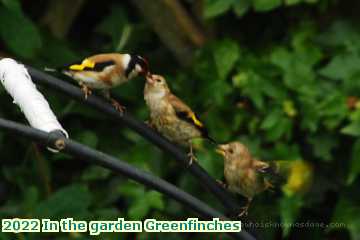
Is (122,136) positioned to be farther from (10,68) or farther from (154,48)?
(10,68)

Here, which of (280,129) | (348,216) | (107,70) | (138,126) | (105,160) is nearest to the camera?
(105,160)

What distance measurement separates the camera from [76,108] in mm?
4055

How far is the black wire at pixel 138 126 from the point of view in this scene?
2.17 meters

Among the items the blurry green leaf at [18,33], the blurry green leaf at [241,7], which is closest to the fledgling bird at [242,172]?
the blurry green leaf at [241,7]

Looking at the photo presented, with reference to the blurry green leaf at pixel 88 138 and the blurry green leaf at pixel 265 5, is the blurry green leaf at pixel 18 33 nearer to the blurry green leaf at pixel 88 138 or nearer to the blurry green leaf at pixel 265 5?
the blurry green leaf at pixel 88 138

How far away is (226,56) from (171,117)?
117 cm

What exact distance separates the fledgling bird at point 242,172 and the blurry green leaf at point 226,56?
93cm

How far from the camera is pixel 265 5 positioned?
3693 mm

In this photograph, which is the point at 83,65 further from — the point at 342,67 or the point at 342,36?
the point at 342,36

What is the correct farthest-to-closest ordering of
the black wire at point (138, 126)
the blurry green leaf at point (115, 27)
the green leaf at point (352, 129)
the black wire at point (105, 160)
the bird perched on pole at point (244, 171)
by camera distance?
1. the blurry green leaf at point (115, 27)
2. the green leaf at point (352, 129)
3. the bird perched on pole at point (244, 171)
4. the black wire at point (138, 126)
5. the black wire at point (105, 160)

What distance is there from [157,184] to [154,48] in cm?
248

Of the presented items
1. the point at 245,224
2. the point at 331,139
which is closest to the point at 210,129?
the point at 331,139

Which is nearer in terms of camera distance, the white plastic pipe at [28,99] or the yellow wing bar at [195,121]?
the white plastic pipe at [28,99]

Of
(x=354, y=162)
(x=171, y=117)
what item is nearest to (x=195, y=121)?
(x=171, y=117)
